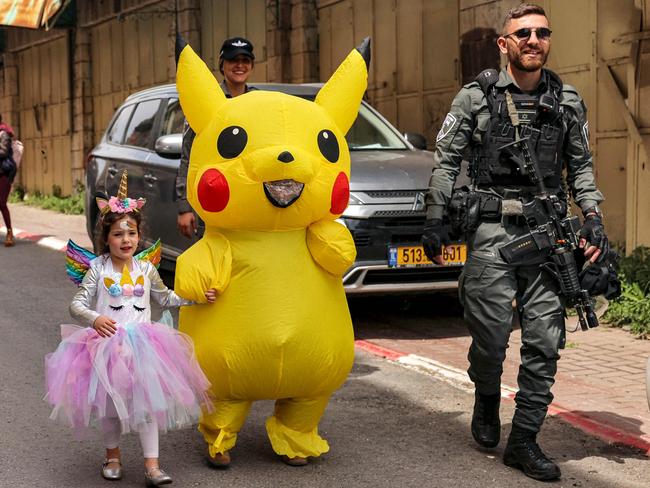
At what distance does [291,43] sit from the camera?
16625 mm

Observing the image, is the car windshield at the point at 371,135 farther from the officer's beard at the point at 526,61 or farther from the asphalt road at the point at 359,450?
the officer's beard at the point at 526,61

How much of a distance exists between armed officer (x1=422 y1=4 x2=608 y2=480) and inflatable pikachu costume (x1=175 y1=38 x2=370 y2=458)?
55cm

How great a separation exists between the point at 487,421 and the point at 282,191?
159cm

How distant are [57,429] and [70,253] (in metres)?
1.27

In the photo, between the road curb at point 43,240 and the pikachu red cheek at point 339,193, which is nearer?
the pikachu red cheek at point 339,193

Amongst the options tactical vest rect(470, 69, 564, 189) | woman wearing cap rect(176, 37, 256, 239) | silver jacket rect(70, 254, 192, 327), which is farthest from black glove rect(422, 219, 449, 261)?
woman wearing cap rect(176, 37, 256, 239)

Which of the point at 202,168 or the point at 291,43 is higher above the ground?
the point at 291,43

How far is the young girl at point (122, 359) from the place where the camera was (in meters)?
4.71

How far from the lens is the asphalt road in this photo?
16.8 feet

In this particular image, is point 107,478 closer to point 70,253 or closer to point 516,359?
point 70,253

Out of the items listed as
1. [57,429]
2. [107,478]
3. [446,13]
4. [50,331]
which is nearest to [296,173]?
[107,478]

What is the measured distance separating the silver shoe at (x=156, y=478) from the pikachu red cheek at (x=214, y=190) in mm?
1202

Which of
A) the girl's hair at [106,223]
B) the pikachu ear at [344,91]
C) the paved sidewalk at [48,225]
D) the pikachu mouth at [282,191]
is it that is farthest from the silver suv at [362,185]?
the paved sidewalk at [48,225]

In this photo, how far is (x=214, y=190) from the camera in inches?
197
